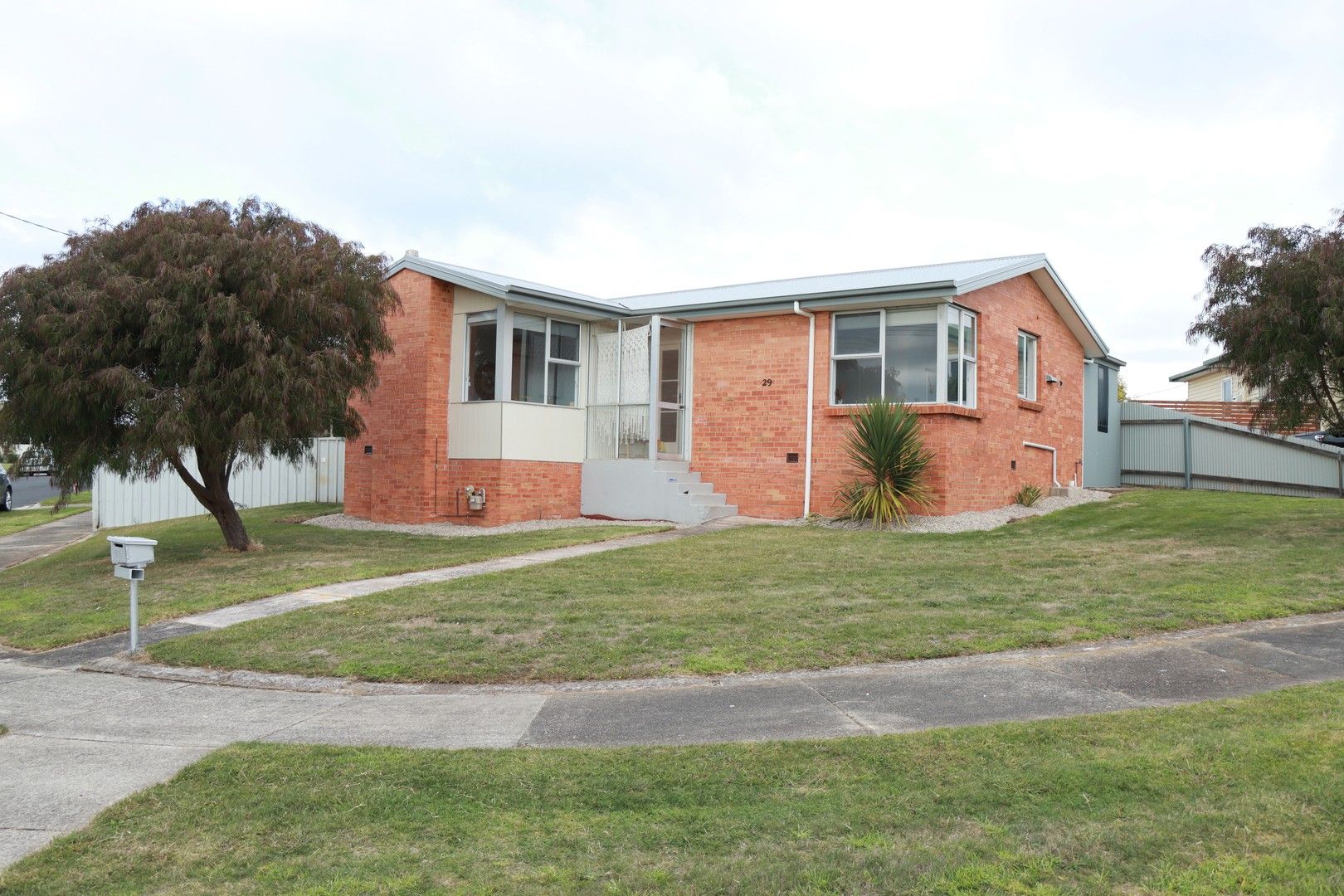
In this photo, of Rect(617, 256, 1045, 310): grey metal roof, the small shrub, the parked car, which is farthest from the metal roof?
the parked car

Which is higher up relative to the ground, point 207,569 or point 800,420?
point 800,420

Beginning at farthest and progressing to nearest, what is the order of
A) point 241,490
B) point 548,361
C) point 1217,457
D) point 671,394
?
Result: point 241,490 → point 1217,457 → point 671,394 → point 548,361

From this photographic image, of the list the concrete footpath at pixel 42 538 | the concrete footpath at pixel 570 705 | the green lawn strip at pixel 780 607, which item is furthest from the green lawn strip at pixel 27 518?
the concrete footpath at pixel 570 705

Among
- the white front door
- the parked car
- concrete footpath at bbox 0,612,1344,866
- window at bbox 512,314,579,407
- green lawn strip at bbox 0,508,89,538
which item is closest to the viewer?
concrete footpath at bbox 0,612,1344,866

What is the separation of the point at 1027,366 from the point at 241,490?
55.4 ft

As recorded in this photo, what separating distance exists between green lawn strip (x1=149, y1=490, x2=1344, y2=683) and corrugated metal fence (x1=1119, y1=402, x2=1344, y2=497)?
9.21 m

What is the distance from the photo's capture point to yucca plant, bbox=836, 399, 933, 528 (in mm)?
15258

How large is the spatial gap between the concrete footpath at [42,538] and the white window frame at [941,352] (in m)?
13.4

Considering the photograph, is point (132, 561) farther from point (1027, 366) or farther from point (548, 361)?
point (1027, 366)

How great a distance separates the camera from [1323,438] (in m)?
24.7

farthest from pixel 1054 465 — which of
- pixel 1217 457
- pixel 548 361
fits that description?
pixel 548 361

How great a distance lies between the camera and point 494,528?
1686cm

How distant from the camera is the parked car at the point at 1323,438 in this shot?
23.7 m

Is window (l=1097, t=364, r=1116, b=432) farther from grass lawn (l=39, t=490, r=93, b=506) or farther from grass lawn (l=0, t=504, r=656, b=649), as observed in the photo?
grass lawn (l=39, t=490, r=93, b=506)
